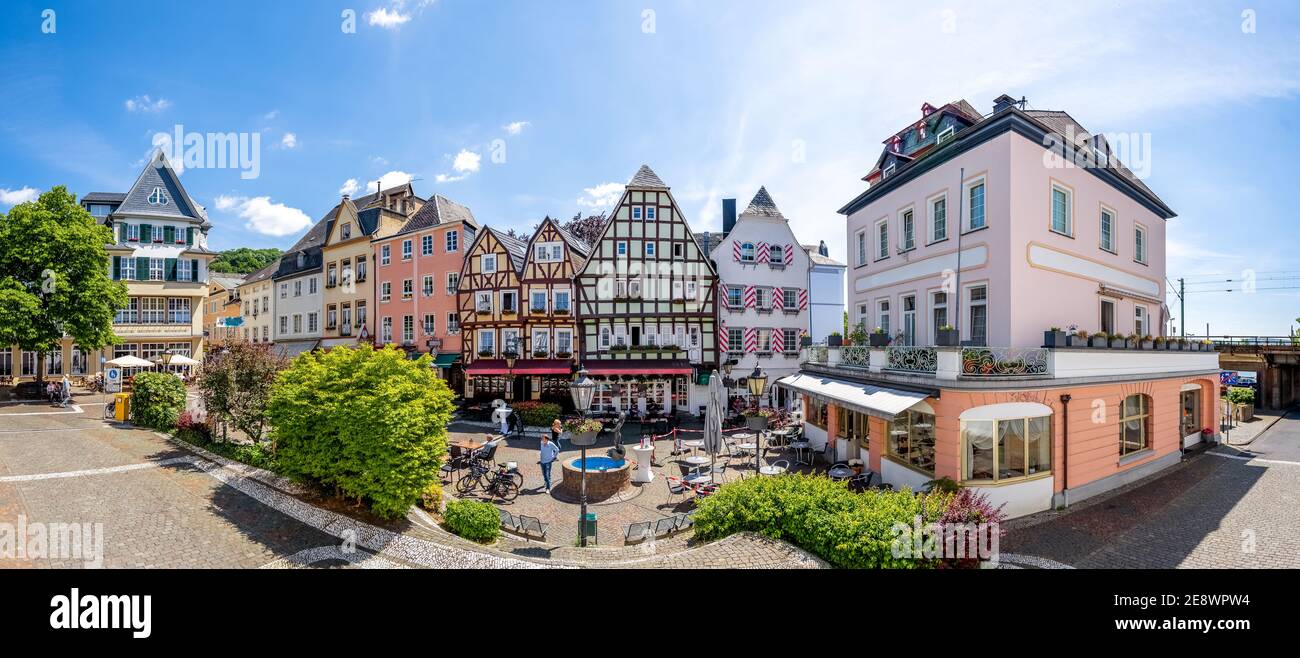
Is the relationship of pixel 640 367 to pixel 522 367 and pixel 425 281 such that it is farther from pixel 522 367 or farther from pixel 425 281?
pixel 425 281

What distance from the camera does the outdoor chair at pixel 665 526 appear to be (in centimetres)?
985

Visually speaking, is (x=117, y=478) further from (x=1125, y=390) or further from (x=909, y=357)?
(x=1125, y=390)

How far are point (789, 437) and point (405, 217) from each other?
96.7 feet

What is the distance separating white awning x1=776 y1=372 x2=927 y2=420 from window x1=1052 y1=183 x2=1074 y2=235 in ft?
22.0

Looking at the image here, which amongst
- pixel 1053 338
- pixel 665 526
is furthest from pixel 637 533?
pixel 1053 338

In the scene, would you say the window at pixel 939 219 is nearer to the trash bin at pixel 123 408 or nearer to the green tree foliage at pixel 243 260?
the trash bin at pixel 123 408

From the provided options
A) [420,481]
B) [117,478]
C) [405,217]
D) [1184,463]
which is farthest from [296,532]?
[405,217]

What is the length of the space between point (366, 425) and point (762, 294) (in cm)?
2119

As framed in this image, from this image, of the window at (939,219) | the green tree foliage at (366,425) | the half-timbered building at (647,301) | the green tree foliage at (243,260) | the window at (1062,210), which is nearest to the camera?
the green tree foliage at (366,425)

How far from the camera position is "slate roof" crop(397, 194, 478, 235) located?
98.7 ft

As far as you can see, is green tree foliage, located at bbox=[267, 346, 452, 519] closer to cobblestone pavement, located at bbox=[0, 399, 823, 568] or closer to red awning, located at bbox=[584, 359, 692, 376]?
cobblestone pavement, located at bbox=[0, 399, 823, 568]

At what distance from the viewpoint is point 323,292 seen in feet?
113

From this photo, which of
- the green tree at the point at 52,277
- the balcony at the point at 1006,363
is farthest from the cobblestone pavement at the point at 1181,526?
the green tree at the point at 52,277

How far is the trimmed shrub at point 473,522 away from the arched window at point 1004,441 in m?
9.95
